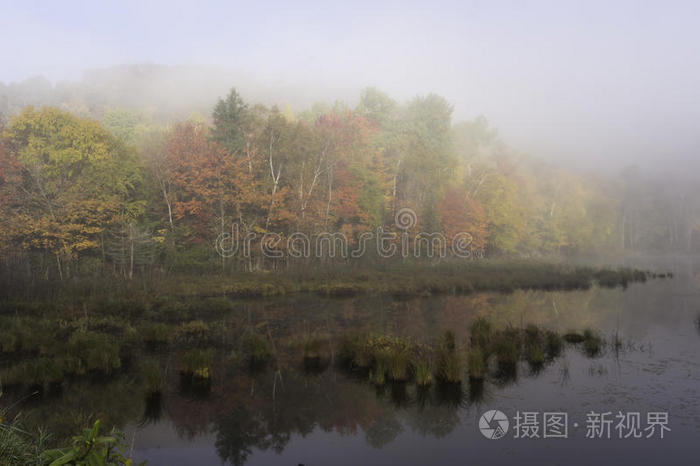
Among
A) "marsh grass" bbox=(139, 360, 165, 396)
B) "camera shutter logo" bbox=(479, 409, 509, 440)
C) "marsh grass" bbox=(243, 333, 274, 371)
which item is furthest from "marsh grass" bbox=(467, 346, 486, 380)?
"marsh grass" bbox=(139, 360, 165, 396)

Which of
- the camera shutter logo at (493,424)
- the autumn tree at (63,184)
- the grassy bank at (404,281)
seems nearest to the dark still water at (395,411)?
the camera shutter logo at (493,424)

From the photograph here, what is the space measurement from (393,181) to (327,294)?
2219 centimetres

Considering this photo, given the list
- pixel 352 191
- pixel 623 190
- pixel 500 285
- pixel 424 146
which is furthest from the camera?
pixel 623 190

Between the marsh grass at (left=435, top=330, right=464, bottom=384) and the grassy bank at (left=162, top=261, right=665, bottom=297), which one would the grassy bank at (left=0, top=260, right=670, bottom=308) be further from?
the marsh grass at (left=435, top=330, right=464, bottom=384)

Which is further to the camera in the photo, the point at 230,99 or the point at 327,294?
the point at 230,99

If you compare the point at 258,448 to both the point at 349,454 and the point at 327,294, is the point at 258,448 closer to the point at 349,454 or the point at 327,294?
the point at 349,454

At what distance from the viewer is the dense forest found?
26.7 m

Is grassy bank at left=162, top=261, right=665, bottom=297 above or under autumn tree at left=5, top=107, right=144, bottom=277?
under

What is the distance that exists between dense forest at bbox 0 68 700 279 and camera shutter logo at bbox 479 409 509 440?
904 inches

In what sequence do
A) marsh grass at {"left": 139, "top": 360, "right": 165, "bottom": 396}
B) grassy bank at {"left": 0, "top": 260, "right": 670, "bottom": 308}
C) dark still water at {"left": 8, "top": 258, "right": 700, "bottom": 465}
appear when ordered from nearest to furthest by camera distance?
dark still water at {"left": 8, "top": 258, "right": 700, "bottom": 465}
marsh grass at {"left": 139, "top": 360, "right": 165, "bottom": 396}
grassy bank at {"left": 0, "top": 260, "right": 670, "bottom": 308}

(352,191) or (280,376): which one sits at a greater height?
(352,191)

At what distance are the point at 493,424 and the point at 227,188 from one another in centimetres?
2760

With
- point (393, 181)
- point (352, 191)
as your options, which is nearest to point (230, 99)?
point (352, 191)

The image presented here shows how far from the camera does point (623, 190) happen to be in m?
93.0
